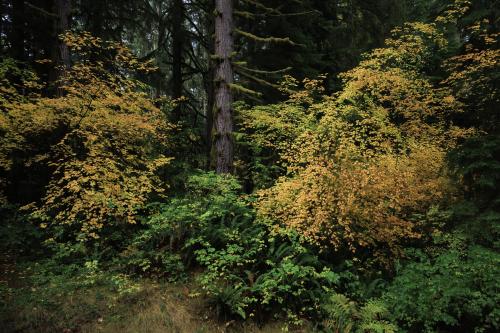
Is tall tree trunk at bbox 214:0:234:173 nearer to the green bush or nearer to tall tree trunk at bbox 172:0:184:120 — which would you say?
the green bush

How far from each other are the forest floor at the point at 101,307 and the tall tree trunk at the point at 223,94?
3638mm

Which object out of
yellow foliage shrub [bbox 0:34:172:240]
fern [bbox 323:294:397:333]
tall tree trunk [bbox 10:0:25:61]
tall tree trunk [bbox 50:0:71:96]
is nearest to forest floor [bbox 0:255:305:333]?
fern [bbox 323:294:397:333]

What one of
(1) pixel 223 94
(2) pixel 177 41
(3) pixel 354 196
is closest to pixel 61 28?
(1) pixel 223 94

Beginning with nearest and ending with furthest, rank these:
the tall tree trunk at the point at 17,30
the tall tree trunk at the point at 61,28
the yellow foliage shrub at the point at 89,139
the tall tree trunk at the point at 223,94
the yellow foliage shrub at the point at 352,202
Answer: the yellow foliage shrub at the point at 352,202
the yellow foliage shrub at the point at 89,139
the tall tree trunk at the point at 223,94
the tall tree trunk at the point at 61,28
the tall tree trunk at the point at 17,30

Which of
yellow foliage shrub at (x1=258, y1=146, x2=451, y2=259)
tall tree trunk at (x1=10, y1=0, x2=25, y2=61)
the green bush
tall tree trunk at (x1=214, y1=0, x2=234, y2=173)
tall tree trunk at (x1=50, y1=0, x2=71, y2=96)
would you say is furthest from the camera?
tall tree trunk at (x1=10, y1=0, x2=25, y2=61)

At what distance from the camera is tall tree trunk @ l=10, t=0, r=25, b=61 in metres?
11.9

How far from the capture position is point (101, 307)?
6527 mm

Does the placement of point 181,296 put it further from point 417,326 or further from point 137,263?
point 417,326

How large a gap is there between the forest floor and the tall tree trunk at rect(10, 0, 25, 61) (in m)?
9.35

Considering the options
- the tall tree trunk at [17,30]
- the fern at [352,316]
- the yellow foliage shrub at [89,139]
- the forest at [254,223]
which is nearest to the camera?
the fern at [352,316]

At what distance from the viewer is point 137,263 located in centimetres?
758

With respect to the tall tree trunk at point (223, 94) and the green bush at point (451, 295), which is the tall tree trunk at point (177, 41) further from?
the green bush at point (451, 295)

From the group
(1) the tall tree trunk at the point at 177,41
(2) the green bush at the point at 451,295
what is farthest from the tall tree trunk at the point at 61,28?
(2) the green bush at the point at 451,295

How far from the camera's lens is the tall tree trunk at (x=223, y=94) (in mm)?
9383
